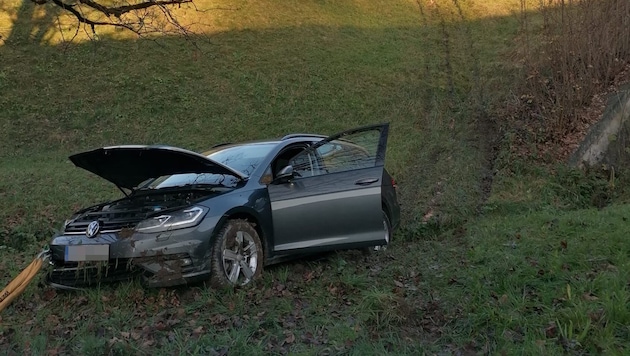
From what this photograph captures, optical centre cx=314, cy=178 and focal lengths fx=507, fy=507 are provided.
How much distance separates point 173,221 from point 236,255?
2.20ft

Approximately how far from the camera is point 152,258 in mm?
4230

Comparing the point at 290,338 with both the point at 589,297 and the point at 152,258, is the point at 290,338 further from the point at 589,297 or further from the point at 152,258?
the point at 589,297

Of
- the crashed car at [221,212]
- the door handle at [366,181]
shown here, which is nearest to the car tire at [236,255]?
the crashed car at [221,212]

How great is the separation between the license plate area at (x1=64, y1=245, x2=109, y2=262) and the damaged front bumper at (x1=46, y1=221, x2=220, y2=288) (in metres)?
0.01

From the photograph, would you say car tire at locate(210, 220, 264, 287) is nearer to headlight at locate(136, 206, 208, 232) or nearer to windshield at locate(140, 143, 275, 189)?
headlight at locate(136, 206, 208, 232)

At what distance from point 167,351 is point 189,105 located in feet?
41.7

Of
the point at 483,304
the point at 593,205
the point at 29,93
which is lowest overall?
the point at 593,205

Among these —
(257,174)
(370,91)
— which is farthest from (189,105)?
(257,174)

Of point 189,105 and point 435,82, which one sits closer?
point 189,105

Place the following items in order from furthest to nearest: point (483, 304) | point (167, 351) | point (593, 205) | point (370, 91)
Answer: point (370, 91), point (593, 205), point (483, 304), point (167, 351)

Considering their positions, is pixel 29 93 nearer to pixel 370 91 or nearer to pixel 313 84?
pixel 313 84

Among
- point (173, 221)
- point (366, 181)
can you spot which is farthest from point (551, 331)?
point (173, 221)

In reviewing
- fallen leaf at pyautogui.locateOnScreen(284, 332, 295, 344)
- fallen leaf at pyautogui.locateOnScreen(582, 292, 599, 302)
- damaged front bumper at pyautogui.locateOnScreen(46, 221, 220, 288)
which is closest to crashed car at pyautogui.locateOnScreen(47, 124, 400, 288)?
damaged front bumper at pyautogui.locateOnScreen(46, 221, 220, 288)

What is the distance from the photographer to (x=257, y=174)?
5.20 metres
